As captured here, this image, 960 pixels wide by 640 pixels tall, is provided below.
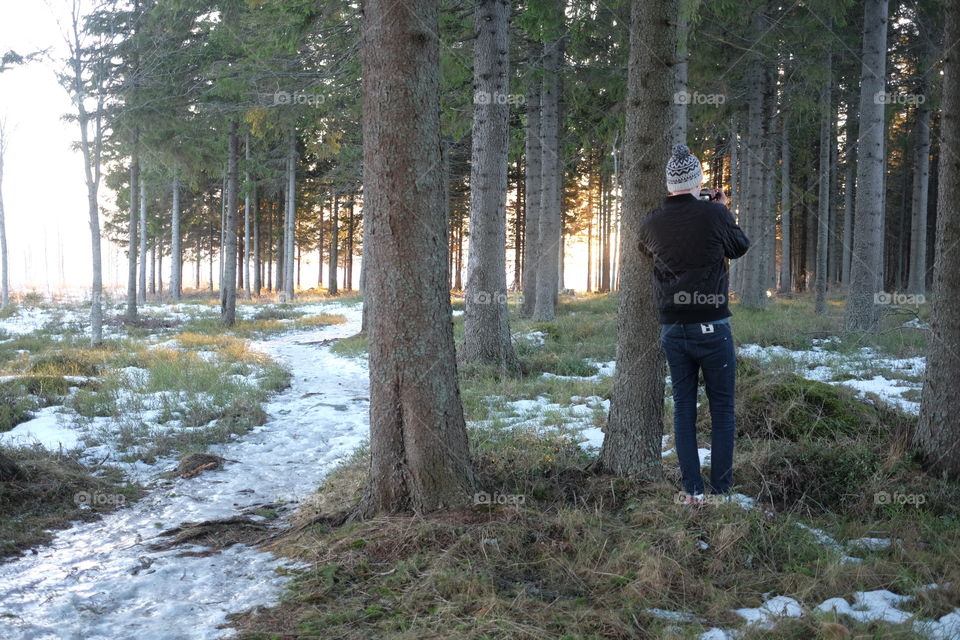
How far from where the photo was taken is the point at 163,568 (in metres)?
3.74

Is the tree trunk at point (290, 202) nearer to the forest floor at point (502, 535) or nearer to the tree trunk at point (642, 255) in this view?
the forest floor at point (502, 535)

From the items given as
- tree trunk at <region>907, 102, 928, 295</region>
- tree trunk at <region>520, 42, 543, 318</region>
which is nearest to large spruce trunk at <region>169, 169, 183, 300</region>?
tree trunk at <region>520, 42, 543, 318</region>

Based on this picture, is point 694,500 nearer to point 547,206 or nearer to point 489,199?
point 489,199

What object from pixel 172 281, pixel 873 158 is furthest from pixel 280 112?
pixel 172 281

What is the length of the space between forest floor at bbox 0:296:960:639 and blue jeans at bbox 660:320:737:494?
24 centimetres

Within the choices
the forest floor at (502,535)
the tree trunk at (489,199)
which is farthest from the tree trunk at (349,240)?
the forest floor at (502,535)

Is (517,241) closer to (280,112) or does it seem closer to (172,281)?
(172,281)

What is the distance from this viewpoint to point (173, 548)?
161 inches

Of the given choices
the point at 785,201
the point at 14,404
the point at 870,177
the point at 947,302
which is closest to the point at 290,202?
the point at 785,201

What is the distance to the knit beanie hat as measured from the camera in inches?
151

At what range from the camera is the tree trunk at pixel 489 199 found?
9.56 meters

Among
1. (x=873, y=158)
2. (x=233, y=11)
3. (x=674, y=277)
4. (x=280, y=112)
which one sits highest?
(x=233, y=11)

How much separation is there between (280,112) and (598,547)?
38.1 ft

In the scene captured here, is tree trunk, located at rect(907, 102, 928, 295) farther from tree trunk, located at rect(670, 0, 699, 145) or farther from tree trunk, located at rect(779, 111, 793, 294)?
tree trunk, located at rect(670, 0, 699, 145)
